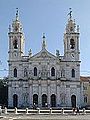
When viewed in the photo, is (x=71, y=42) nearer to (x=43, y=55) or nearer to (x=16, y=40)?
(x=43, y=55)

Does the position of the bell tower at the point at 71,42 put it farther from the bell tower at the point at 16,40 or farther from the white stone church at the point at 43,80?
the bell tower at the point at 16,40

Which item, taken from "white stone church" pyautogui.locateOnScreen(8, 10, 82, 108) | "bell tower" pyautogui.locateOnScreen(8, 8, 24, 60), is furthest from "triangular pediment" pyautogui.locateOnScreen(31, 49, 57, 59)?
"bell tower" pyautogui.locateOnScreen(8, 8, 24, 60)

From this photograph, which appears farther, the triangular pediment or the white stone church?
the triangular pediment

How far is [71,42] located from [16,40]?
1251cm

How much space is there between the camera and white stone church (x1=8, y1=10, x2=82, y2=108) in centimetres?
8319

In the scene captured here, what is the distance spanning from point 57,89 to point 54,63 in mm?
5740

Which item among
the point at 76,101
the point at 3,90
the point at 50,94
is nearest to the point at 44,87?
the point at 50,94

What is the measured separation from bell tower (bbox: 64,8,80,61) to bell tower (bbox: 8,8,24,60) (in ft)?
33.1

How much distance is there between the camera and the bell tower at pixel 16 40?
85.5m

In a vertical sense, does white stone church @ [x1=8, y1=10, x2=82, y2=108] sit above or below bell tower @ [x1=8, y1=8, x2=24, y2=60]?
below

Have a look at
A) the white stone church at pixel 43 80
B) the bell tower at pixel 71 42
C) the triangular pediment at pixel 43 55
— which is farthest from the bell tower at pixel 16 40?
the bell tower at pixel 71 42

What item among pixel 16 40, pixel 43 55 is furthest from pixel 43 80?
pixel 16 40

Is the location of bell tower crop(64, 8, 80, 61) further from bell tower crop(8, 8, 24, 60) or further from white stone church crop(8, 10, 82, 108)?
bell tower crop(8, 8, 24, 60)

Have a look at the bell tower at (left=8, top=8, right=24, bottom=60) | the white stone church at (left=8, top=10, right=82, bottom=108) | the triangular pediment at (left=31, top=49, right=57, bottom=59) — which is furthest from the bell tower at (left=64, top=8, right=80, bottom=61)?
the bell tower at (left=8, top=8, right=24, bottom=60)
